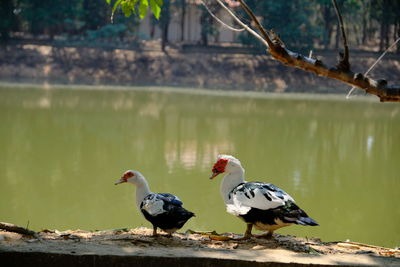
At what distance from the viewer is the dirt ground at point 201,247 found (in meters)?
3.55

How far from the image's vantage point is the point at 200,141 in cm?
1421

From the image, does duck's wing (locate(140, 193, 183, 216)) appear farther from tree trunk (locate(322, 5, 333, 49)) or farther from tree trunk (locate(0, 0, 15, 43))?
tree trunk (locate(322, 5, 333, 49))

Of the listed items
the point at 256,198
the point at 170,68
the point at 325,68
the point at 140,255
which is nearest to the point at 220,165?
the point at 256,198

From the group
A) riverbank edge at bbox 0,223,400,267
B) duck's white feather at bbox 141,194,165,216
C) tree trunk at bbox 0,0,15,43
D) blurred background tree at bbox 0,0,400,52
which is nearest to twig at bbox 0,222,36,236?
riverbank edge at bbox 0,223,400,267

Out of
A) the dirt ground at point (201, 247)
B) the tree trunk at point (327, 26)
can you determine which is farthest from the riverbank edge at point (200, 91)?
the dirt ground at point (201, 247)

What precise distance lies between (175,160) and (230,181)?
6.82 meters

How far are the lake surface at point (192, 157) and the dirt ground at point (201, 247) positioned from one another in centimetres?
226

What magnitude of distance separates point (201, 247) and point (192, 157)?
7.83 meters

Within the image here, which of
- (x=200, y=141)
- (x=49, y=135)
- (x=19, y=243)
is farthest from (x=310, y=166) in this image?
(x=19, y=243)

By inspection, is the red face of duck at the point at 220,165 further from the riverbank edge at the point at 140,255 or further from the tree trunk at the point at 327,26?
the tree trunk at the point at 327,26

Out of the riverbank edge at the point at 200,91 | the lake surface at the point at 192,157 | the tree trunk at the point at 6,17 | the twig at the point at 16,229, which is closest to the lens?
the twig at the point at 16,229

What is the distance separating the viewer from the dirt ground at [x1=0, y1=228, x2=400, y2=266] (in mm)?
3551

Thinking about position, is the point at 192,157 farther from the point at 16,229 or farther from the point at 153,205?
the point at 16,229

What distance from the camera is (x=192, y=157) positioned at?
39.2 ft
